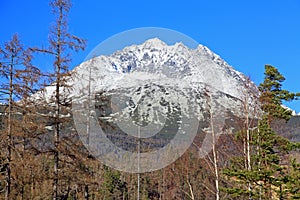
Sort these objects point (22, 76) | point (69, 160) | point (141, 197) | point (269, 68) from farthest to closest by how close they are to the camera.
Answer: point (141, 197) < point (269, 68) < point (69, 160) < point (22, 76)

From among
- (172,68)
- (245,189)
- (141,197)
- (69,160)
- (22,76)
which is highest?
(172,68)

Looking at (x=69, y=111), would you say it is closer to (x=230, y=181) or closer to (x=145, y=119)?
(x=230, y=181)

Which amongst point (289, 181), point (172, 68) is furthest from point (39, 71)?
point (172, 68)

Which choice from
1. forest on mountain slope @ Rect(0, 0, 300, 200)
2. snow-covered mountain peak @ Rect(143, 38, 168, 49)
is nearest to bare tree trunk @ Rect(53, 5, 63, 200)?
forest on mountain slope @ Rect(0, 0, 300, 200)

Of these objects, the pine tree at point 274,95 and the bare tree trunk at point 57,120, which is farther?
the pine tree at point 274,95

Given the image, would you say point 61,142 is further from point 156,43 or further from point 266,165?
point 156,43

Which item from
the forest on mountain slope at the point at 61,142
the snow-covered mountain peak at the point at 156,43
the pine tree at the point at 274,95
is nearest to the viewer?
the forest on mountain slope at the point at 61,142

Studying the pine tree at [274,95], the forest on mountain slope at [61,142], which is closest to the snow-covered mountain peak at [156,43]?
the pine tree at [274,95]

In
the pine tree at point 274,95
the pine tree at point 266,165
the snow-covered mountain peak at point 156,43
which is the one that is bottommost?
the pine tree at point 266,165

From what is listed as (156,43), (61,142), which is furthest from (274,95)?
(156,43)

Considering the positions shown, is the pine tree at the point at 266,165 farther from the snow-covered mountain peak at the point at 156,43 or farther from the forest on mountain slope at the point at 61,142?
the snow-covered mountain peak at the point at 156,43

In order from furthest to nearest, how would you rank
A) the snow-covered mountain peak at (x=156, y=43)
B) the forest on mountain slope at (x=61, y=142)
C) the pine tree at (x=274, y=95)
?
the snow-covered mountain peak at (x=156, y=43) → the pine tree at (x=274, y=95) → the forest on mountain slope at (x=61, y=142)
